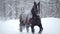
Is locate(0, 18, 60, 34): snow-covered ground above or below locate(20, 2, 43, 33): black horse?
below

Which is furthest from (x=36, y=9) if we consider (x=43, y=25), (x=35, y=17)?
(x=43, y=25)

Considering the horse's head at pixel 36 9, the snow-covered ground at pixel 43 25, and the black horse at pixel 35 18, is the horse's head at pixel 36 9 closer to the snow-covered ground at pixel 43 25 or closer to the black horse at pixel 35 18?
the black horse at pixel 35 18

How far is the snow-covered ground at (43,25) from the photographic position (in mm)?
1350

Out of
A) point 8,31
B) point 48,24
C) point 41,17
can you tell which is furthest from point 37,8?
point 8,31

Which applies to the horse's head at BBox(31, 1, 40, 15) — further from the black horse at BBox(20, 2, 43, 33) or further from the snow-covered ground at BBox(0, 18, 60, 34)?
the snow-covered ground at BBox(0, 18, 60, 34)

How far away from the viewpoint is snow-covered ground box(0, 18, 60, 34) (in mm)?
1350

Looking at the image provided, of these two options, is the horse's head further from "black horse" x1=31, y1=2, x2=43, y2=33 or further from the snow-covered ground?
the snow-covered ground

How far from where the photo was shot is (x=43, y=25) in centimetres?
136

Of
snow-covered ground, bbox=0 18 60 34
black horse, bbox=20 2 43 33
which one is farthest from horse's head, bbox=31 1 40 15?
snow-covered ground, bbox=0 18 60 34

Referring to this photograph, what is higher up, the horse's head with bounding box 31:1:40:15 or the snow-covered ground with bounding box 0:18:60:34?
the horse's head with bounding box 31:1:40:15

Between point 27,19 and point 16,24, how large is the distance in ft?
0.48

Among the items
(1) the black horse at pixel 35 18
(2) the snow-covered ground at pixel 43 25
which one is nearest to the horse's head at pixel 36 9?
(1) the black horse at pixel 35 18

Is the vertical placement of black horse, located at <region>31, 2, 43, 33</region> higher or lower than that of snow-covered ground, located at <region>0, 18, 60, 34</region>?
higher

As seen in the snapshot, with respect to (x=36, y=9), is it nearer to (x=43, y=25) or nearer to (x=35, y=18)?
(x=35, y=18)
